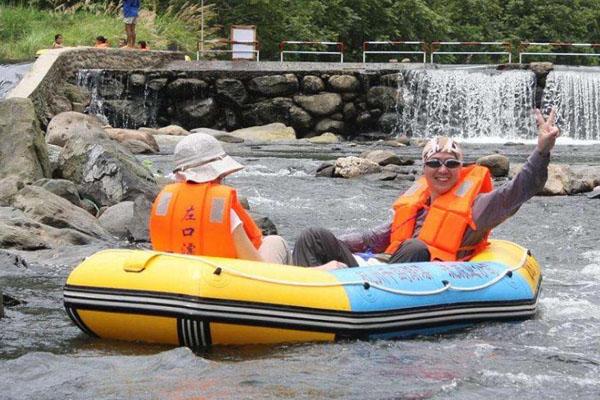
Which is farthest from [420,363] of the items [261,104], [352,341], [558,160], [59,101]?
[261,104]

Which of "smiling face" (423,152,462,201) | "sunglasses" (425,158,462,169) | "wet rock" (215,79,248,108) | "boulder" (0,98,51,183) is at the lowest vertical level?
"wet rock" (215,79,248,108)

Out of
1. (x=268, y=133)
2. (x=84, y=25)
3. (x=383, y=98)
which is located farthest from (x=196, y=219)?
(x=84, y=25)

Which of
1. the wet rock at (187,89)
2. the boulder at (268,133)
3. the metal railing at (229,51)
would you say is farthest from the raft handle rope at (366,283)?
the metal railing at (229,51)

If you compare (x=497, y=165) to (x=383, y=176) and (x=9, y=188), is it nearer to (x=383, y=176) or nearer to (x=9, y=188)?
(x=383, y=176)

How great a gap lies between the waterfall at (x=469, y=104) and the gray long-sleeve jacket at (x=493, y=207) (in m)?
16.9

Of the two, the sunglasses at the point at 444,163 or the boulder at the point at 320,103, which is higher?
the sunglasses at the point at 444,163

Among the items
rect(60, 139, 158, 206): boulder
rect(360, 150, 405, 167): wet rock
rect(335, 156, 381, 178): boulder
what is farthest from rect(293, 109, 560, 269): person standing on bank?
rect(360, 150, 405, 167): wet rock

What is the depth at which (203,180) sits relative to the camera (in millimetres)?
6195

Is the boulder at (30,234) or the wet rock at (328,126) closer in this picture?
the boulder at (30,234)

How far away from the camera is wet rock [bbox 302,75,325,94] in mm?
23234

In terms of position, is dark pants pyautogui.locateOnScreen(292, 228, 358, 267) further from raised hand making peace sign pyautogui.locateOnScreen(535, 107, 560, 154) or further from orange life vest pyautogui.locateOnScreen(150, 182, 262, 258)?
raised hand making peace sign pyautogui.locateOnScreen(535, 107, 560, 154)

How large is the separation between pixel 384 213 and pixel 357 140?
1092cm

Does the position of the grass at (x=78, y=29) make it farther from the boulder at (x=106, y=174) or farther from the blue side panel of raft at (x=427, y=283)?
the blue side panel of raft at (x=427, y=283)

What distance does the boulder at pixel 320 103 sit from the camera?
76.2 ft
